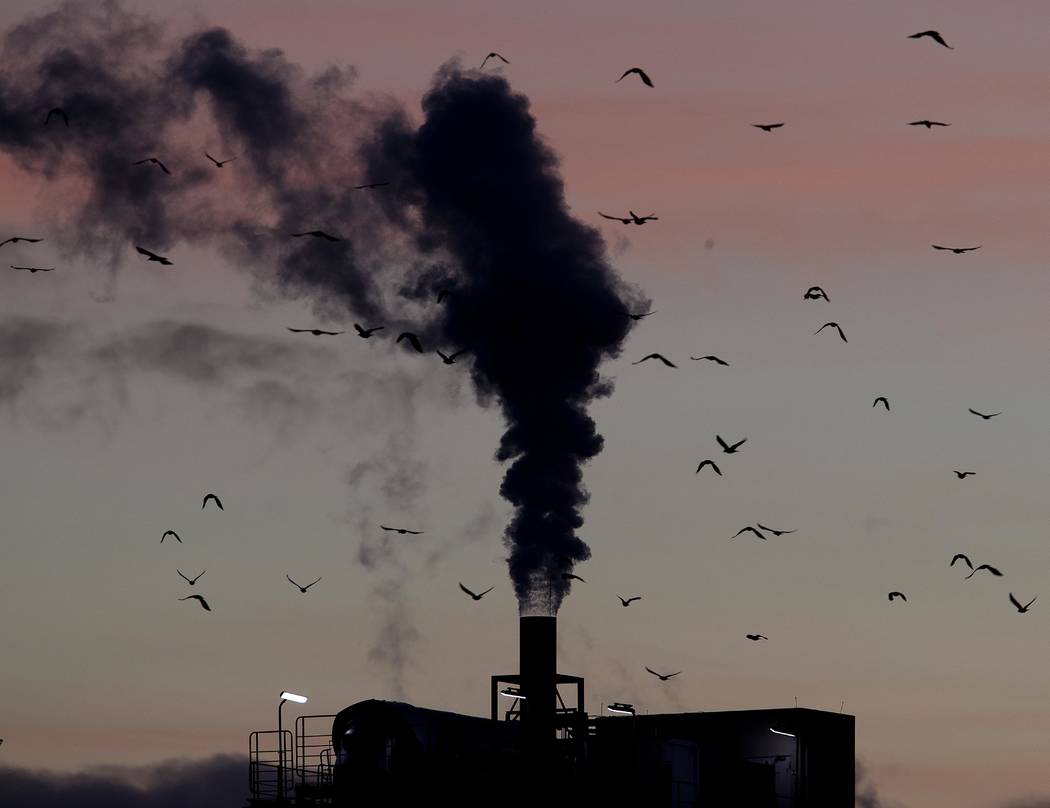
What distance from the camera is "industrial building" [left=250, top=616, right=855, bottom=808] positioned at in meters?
53.9

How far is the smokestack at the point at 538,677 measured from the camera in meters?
59.3

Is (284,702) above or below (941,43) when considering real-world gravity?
below

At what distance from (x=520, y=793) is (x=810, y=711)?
10.4 meters

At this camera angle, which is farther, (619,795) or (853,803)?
(853,803)

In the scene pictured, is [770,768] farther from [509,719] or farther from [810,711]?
[509,719]

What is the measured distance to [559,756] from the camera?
58.8 m

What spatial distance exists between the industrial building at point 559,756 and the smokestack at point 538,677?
4cm

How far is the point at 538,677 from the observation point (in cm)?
6050

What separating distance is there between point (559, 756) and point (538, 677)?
284 cm

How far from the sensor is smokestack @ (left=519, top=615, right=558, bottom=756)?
5928 centimetres

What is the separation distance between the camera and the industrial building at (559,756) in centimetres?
5391

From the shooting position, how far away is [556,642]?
202 feet

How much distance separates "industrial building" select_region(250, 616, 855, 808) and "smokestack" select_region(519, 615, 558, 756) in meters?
0.04

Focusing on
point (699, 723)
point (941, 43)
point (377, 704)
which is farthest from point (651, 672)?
point (941, 43)
